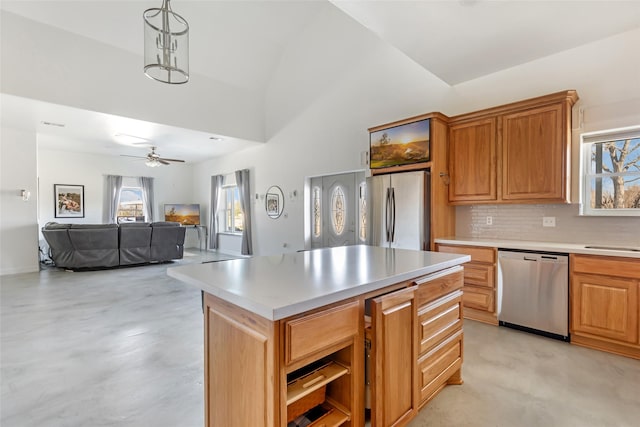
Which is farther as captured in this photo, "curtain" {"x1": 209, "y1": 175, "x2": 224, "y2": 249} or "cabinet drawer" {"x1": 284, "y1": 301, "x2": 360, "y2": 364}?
"curtain" {"x1": 209, "y1": 175, "x2": 224, "y2": 249}

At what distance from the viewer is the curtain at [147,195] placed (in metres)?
9.50

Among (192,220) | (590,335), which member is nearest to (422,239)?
(590,335)

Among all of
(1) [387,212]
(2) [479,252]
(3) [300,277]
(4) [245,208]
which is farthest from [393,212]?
(4) [245,208]

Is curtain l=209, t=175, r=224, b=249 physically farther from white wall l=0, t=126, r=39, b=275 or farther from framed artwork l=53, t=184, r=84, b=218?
white wall l=0, t=126, r=39, b=275

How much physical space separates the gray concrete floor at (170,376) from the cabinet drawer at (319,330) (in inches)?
39.4

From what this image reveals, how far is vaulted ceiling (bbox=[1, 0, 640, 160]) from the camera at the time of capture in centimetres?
254

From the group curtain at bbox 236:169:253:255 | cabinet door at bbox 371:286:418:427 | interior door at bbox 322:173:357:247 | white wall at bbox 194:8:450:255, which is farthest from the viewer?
curtain at bbox 236:169:253:255

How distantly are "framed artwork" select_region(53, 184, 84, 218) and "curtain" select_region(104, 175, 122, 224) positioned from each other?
58cm

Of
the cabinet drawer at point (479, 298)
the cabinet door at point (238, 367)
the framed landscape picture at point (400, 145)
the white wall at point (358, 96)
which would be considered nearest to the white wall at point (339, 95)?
the white wall at point (358, 96)

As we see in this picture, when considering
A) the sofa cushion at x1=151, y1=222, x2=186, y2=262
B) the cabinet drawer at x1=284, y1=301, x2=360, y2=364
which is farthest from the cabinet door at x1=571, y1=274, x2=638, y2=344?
the sofa cushion at x1=151, y1=222, x2=186, y2=262

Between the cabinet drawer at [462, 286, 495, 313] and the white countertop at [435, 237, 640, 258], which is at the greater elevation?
the white countertop at [435, 237, 640, 258]

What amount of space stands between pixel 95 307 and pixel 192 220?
6.32 metres

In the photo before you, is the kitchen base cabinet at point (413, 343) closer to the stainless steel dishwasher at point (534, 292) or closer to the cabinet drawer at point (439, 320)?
the cabinet drawer at point (439, 320)

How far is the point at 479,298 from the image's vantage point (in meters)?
3.28
